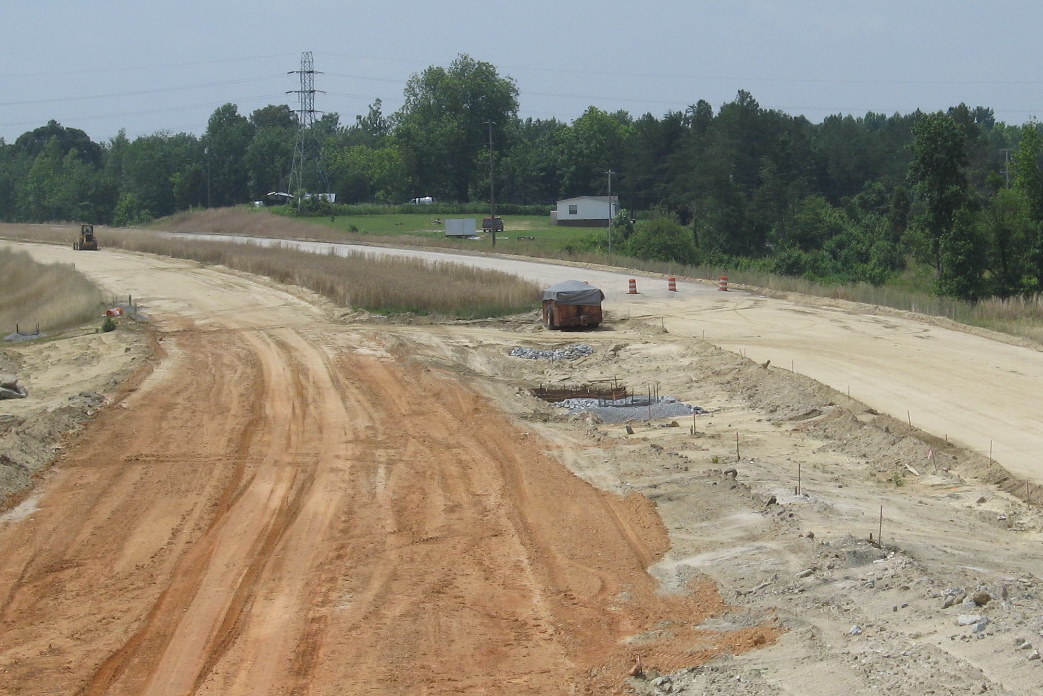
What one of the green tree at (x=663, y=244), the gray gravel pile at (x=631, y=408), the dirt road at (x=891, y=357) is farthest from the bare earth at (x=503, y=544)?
the green tree at (x=663, y=244)

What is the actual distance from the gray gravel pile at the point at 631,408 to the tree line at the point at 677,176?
A: 30.0 meters

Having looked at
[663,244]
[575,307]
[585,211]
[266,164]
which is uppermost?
[266,164]

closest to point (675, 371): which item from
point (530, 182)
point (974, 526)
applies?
point (974, 526)

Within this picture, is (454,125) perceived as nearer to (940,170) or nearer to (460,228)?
(460,228)

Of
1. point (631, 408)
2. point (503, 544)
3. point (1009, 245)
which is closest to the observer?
point (503, 544)

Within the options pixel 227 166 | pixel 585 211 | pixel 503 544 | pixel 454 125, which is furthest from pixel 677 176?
pixel 503 544

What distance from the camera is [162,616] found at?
10438 mm

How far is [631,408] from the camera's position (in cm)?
2170

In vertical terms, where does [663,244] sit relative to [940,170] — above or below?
below

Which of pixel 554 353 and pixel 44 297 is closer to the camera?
pixel 554 353

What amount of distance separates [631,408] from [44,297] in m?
30.9

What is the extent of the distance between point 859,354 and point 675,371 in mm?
5028

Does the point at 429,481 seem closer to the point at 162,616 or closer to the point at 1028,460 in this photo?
the point at 162,616

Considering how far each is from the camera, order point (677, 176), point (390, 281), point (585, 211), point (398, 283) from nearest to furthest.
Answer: point (398, 283), point (390, 281), point (677, 176), point (585, 211)
